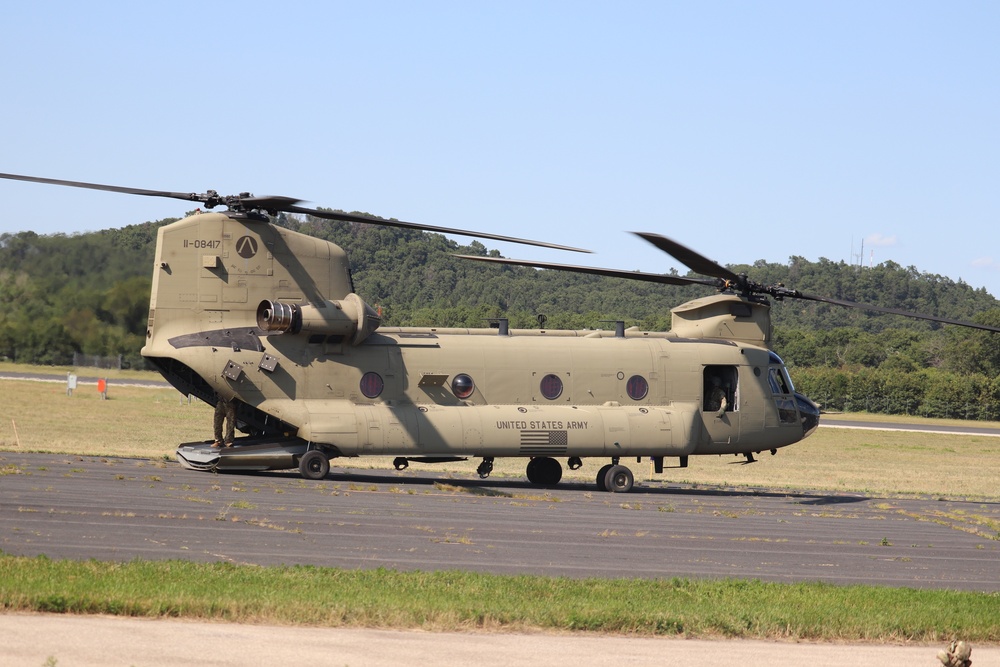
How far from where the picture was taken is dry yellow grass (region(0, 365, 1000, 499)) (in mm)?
34969

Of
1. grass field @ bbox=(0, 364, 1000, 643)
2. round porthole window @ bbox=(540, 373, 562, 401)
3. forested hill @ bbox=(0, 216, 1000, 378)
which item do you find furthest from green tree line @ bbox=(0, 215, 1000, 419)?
grass field @ bbox=(0, 364, 1000, 643)

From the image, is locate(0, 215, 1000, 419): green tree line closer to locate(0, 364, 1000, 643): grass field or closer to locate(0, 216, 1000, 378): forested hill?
locate(0, 216, 1000, 378): forested hill

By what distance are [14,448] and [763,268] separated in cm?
16608

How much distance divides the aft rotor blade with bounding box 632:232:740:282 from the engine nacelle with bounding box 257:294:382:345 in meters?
6.44

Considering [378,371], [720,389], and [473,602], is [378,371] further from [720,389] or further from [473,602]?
[473,602]

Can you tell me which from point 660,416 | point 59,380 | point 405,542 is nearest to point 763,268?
point 59,380

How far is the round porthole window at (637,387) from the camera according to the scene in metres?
28.5

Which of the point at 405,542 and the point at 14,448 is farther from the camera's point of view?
the point at 14,448

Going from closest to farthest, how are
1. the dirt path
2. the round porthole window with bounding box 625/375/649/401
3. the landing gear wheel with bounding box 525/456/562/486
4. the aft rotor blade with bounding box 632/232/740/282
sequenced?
1. the dirt path
2. the aft rotor blade with bounding box 632/232/740/282
3. the round porthole window with bounding box 625/375/649/401
4. the landing gear wheel with bounding box 525/456/562/486

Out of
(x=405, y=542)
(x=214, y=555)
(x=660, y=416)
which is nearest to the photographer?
(x=214, y=555)

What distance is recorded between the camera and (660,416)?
28297 millimetres

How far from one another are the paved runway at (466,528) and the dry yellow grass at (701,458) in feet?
15.5

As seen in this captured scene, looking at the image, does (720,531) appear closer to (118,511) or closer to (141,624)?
(118,511)

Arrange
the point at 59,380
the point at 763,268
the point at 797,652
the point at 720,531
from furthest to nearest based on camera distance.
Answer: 1. the point at 763,268
2. the point at 59,380
3. the point at 720,531
4. the point at 797,652
